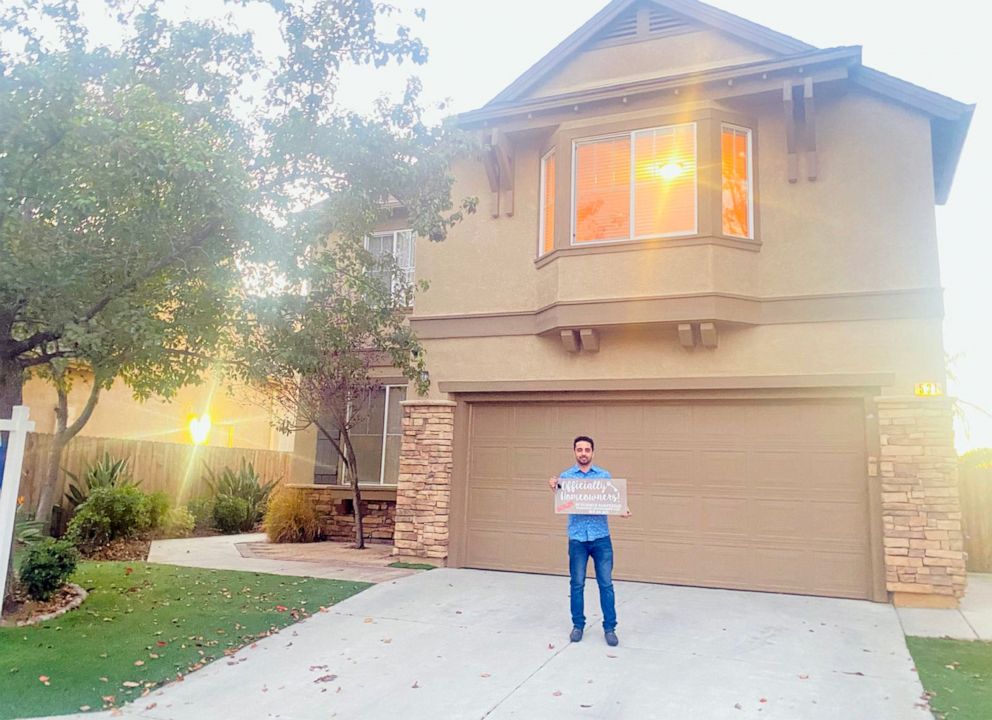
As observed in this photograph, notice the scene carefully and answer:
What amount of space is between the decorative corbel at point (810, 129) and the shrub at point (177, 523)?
11.4 meters

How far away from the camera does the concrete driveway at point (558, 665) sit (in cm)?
534

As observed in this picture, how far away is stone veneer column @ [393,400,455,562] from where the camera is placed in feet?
34.8

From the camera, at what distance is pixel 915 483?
8.53 m

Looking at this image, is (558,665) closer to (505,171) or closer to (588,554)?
(588,554)

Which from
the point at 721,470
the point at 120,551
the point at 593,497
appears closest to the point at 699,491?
the point at 721,470

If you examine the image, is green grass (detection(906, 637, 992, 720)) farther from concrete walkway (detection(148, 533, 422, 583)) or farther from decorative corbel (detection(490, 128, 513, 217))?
decorative corbel (detection(490, 128, 513, 217))

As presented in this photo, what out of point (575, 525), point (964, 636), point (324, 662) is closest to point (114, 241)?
point (324, 662)

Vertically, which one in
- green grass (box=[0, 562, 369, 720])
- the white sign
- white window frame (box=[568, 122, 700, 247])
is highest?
white window frame (box=[568, 122, 700, 247])

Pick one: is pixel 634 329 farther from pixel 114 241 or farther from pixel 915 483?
pixel 114 241

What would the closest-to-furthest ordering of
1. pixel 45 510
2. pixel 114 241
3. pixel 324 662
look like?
1. pixel 324 662
2. pixel 114 241
3. pixel 45 510

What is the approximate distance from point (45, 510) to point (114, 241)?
25.6 feet

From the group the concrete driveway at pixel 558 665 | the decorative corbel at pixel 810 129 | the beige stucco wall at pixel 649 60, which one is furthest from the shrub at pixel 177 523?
the decorative corbel at pixel 810 129

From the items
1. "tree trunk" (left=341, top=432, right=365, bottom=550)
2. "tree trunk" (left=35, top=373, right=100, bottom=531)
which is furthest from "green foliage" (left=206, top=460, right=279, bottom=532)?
"tree trunk" (left=341, top=432, right=365, bottom=550)

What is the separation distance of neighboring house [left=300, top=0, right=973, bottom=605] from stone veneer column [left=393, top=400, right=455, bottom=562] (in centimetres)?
3
